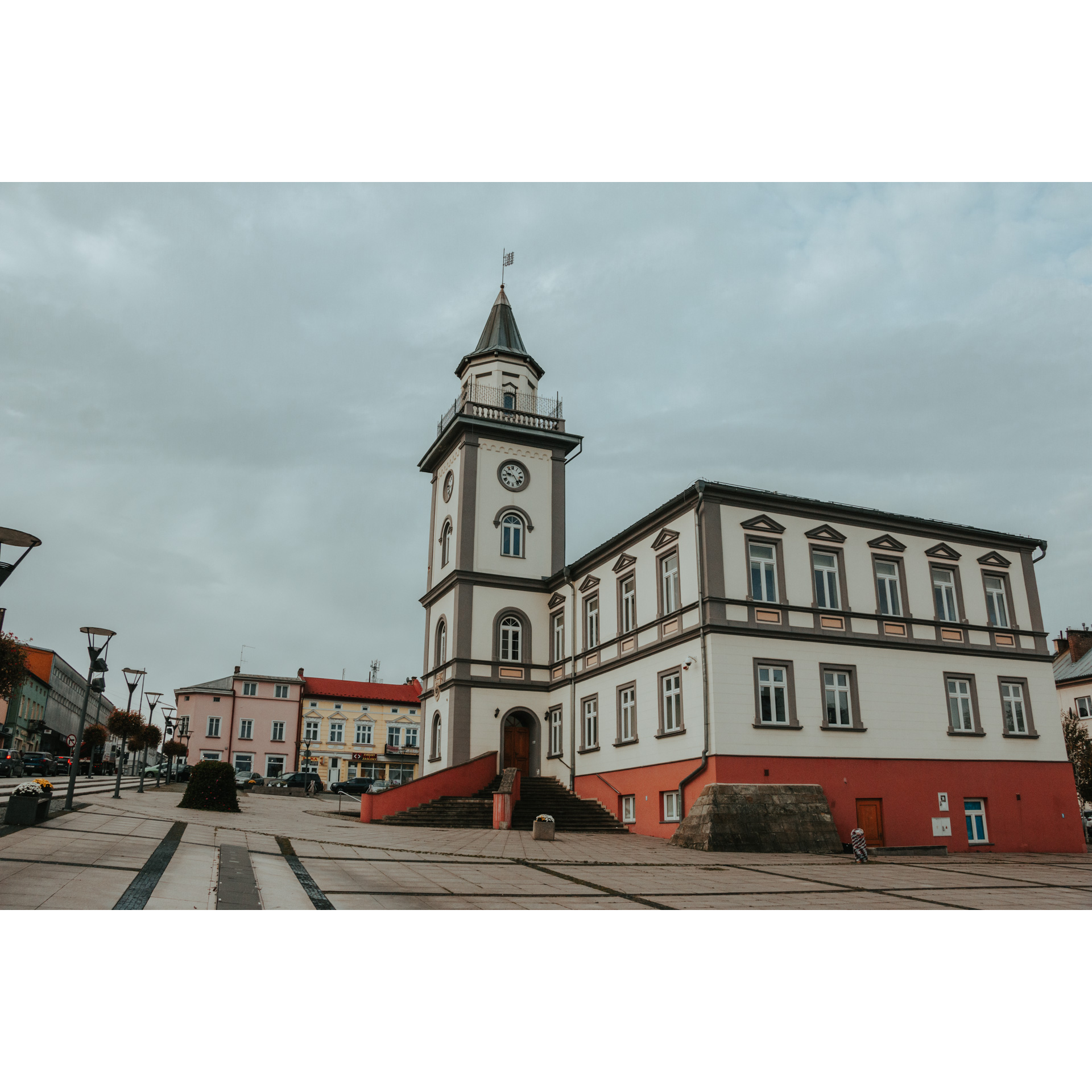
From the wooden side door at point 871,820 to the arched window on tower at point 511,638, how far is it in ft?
46.8

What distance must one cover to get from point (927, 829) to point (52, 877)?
76.0 ft

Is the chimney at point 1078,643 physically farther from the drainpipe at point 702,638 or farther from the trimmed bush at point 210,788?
the trimmed bush at point 210,788

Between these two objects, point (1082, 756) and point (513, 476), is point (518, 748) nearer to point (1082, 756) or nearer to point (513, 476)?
point (513, 476)

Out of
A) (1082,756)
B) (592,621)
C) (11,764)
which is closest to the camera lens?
(592,621)

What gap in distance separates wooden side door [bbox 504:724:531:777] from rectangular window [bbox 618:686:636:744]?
20.6ft

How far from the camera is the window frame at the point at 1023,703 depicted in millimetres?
27641

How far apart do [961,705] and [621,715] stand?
425 inches

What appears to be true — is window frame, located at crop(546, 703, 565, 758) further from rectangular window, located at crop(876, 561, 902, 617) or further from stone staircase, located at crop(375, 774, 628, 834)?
rectangular window, located at crop(876, 561, 902, 617)

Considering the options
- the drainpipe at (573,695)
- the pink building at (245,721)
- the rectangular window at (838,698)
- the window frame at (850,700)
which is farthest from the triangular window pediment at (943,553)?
the pink building at (245,721)

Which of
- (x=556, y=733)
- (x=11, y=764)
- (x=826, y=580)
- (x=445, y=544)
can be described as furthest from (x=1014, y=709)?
(x=11, y=764)

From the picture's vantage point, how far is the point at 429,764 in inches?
1405

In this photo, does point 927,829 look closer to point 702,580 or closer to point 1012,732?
point 1012,732

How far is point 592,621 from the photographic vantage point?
105 ft

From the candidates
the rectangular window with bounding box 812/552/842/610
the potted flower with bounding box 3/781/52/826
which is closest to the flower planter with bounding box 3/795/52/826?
the potted flower with bounding box 3/781/52/826
